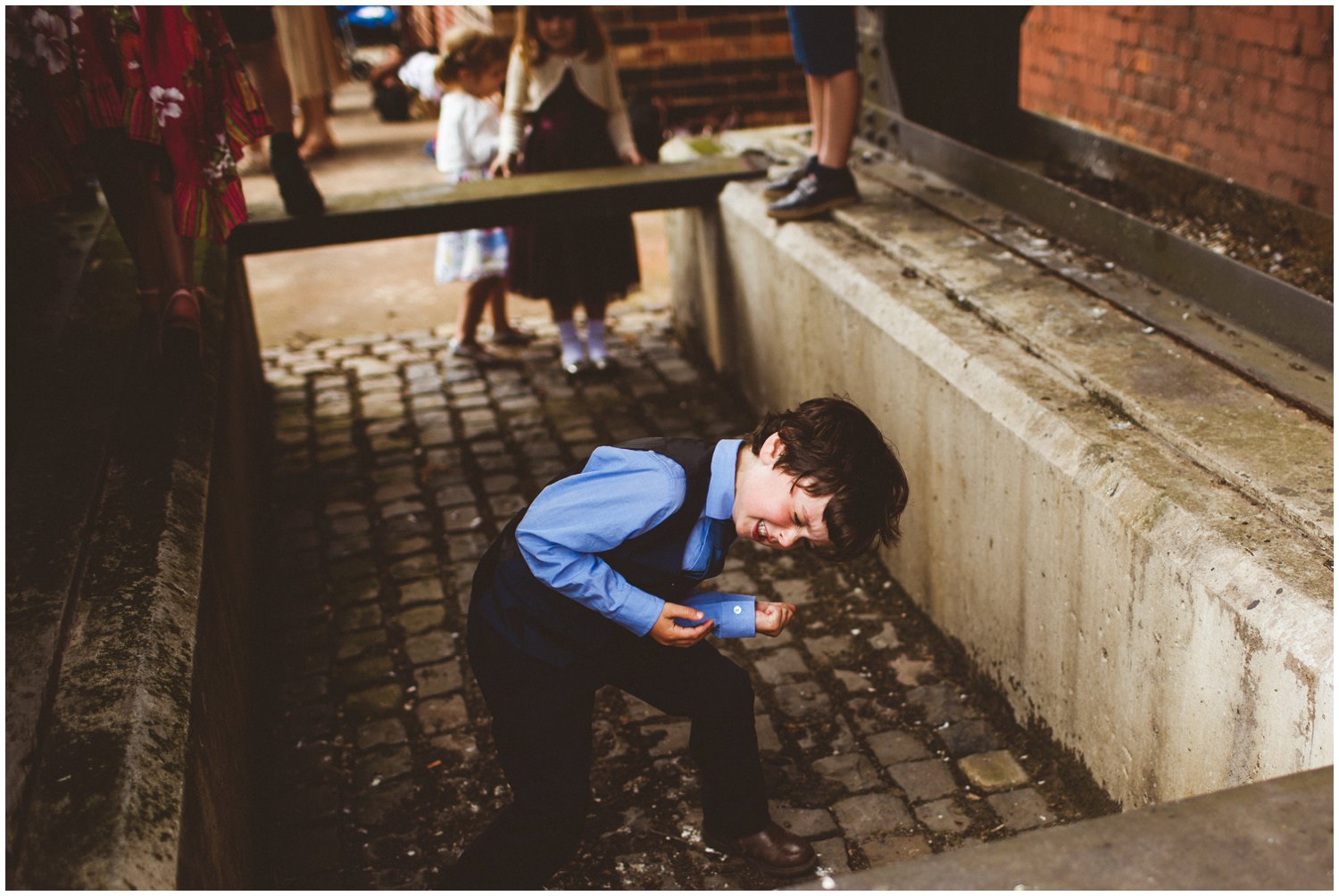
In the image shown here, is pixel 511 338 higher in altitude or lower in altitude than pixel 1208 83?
lower

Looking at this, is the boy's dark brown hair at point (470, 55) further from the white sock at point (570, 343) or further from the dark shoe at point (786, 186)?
the dark shoe at point (786, 186)

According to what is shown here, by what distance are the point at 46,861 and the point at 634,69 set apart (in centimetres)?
761

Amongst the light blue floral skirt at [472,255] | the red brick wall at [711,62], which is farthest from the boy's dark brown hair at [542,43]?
the red brick wall at [711,62]

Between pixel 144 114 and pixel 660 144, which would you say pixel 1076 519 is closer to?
pixel 144 114

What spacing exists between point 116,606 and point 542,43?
338 centimetres

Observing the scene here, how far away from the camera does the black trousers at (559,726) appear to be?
231 centimetres

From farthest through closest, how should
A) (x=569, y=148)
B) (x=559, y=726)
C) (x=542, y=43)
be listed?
1. (x=569, y=148)
2. (x=542, y=43)
3. (x=559, y=726)

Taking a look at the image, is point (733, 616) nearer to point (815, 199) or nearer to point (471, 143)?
point (815, 199)

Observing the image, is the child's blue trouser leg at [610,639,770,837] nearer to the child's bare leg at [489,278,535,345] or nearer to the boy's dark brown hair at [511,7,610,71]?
the boy's dark brown hair at [511,7,610,71]

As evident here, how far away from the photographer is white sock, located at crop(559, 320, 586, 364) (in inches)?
220

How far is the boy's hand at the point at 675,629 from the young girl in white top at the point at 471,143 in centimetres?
357

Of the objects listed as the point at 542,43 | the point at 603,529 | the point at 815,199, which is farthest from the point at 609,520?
the point at 542,43

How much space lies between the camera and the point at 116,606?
2.36 meters

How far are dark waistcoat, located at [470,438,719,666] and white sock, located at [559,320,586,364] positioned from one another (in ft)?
10.6
